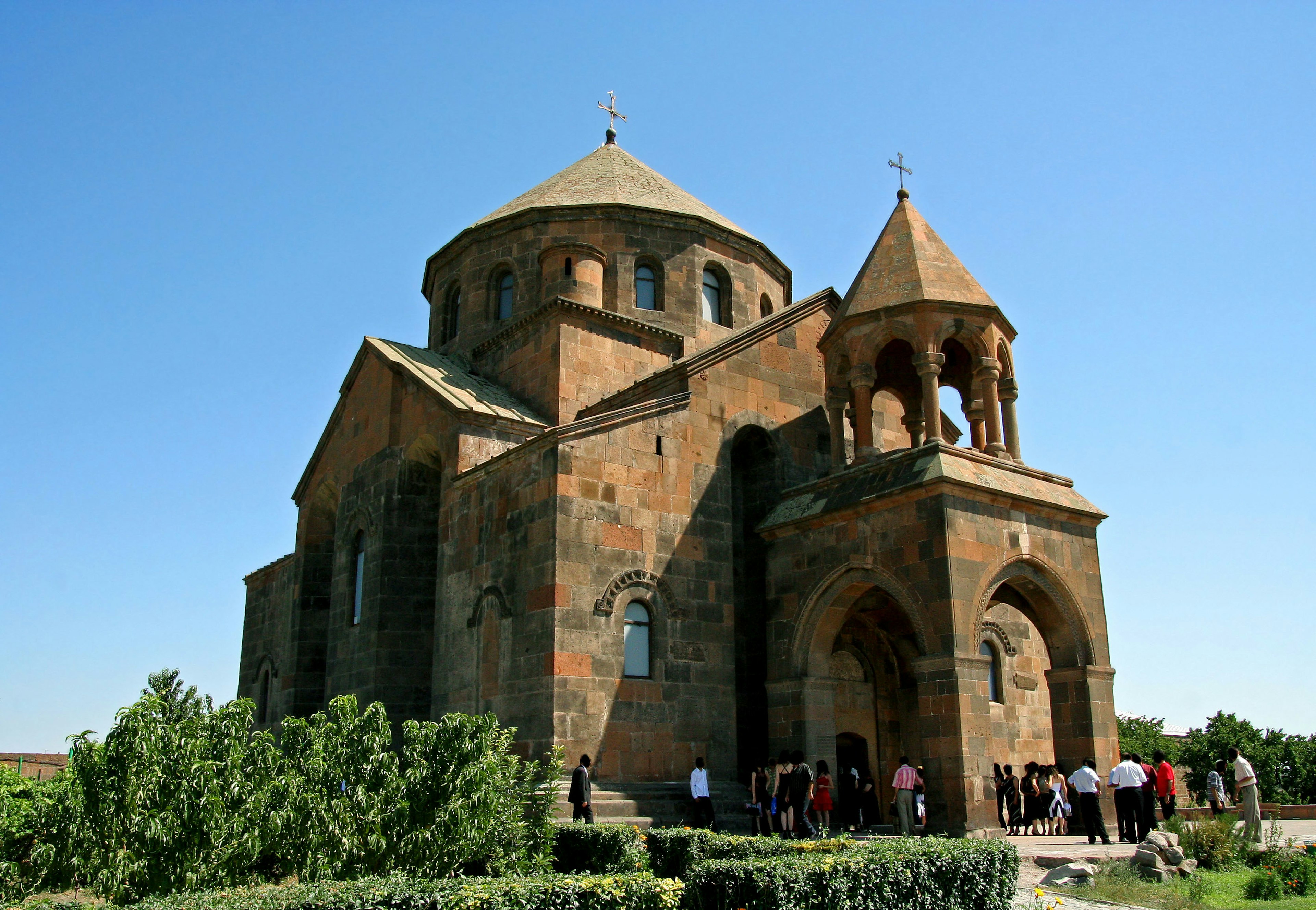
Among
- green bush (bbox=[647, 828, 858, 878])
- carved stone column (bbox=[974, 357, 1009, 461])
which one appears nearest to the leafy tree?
carved stone column (bbox=[974, 357, 1009, 461])

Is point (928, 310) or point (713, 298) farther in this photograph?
point (713, 298)

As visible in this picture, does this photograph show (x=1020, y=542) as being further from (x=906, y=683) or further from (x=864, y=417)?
(x=906, y=683)

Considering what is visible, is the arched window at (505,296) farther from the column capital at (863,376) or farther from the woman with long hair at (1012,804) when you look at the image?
the woman with long hair at (1012,804)

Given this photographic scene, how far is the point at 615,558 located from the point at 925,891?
6.81 meters

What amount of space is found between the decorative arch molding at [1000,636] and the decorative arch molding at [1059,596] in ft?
→ 10.5

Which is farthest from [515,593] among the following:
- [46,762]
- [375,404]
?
[46,762]

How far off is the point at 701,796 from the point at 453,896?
6.04 metres

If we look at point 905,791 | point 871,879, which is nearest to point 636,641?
point 905,791

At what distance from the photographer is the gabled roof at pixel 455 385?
54.6 ft

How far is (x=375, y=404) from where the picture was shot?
18453 mm

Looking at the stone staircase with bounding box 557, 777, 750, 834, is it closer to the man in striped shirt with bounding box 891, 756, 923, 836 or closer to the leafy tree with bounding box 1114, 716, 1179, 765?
Result: the man in striped shirt with bounding box 891, 756, 923, 836

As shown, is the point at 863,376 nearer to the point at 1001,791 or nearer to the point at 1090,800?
the point at 1001,791

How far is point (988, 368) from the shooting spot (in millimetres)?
14406

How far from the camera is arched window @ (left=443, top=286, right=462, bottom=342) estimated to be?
70.8ft
